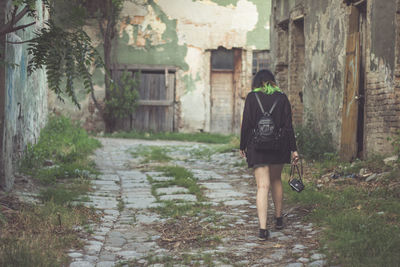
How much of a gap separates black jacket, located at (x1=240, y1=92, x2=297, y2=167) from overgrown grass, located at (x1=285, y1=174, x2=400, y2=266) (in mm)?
792

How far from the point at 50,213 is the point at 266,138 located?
2.33 metres

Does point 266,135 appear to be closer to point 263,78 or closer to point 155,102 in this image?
point 263,78

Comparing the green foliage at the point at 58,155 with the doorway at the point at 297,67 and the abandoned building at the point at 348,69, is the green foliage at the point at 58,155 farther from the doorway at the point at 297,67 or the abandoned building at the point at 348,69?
the doorway at the point at 297,67

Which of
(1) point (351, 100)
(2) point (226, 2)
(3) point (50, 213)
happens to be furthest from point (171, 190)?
(2) point (226, 2)

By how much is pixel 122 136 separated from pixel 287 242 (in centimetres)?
1261

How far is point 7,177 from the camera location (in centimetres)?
594

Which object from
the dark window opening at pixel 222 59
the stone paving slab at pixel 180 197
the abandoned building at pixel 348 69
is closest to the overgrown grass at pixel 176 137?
the dark window opening at pixel 222 59

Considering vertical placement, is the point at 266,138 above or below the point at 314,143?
above

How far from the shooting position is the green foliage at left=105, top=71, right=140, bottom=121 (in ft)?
56.8

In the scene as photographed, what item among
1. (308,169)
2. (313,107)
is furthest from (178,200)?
(313,107)

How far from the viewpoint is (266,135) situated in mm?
4598

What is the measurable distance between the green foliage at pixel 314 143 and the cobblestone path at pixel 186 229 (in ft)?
5.00

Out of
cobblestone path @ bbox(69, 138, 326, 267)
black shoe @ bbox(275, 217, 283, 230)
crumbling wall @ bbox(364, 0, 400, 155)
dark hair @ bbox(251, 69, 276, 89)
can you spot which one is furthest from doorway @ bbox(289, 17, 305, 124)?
black shoe @ bbox(275, 217, 283, 230)

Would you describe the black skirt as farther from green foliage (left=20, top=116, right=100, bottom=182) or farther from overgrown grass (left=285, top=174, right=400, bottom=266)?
green foliage (left=20, top=116, right=100, bottom=182)
